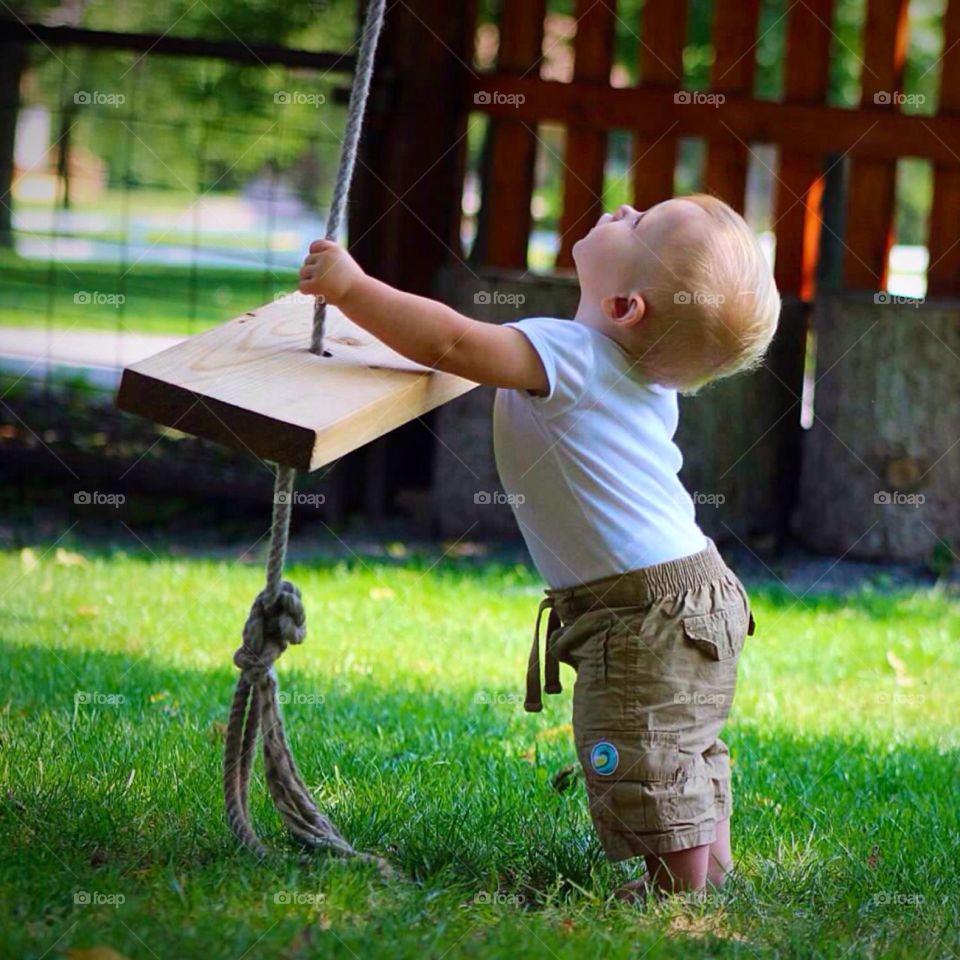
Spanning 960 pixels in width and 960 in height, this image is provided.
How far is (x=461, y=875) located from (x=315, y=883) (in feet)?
1.00

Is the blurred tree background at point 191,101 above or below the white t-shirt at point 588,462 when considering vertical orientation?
above

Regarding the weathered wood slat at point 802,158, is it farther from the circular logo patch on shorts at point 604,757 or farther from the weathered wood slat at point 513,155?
the circular logo patch on shorts at point 604,757

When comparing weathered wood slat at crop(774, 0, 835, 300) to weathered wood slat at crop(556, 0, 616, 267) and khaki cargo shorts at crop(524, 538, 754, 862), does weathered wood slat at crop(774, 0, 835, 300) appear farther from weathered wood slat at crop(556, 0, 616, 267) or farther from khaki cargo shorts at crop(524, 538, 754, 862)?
khaki cargo shorts at crop(524, 538, 754, 862)

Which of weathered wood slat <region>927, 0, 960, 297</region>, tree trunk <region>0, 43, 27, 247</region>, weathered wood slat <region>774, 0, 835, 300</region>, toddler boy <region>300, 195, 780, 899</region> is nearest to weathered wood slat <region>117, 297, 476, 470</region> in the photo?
toddler boy <region>300, 195, 780, 899</region>

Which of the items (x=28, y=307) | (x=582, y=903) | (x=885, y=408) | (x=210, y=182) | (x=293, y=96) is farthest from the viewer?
(x=28, y=307)

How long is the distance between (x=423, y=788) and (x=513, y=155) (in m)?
4.03

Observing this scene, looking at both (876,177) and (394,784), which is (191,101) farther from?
(394,784)

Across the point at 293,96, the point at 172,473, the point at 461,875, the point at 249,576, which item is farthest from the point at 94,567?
the point at 461,875

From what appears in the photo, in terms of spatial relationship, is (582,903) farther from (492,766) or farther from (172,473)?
(172,473)

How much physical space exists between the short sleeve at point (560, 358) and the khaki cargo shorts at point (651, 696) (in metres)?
0.34

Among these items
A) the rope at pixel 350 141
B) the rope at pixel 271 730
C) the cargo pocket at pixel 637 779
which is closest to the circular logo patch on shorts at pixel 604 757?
the cargo pocket at pixel 637 779

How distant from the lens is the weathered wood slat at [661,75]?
6.35 metres

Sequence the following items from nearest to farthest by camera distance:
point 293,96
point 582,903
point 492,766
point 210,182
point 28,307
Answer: point 582,903 → point 492,766 → point 293,96 → point 210,182 → point 28,307

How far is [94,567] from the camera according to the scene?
5.45 meters
